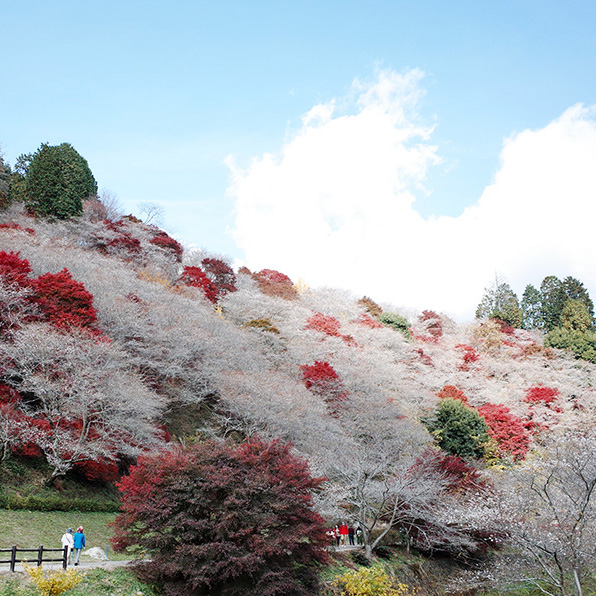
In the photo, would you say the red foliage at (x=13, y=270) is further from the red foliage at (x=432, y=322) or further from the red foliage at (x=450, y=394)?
the red foliage at (x=432, y=322)

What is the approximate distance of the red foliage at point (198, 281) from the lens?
39844mm

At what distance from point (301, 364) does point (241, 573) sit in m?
20.7

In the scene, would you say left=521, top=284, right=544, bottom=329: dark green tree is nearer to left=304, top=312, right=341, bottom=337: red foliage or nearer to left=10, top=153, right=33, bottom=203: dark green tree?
left=304, top=312, right=341, bottom=337: red foliage

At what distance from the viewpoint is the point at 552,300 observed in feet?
201

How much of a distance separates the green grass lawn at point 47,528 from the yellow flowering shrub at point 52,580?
90.8 inches

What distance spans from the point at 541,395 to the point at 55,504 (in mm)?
34073

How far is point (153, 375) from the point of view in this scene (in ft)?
80.9

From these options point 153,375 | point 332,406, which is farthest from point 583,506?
point 153,375

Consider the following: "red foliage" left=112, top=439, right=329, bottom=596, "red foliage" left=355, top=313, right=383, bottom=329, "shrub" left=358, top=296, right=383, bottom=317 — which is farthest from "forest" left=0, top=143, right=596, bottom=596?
"shrub" left=358, top=296, right=383, bottom=317

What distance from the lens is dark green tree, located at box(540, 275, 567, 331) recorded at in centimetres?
6044

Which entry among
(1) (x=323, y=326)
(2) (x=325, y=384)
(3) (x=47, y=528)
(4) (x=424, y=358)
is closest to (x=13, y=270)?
(3) (x=47, y=528)

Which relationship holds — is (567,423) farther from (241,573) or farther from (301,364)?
(241,573)

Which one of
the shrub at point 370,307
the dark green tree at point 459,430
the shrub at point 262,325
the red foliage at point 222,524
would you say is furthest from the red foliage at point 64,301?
the shrub at point 370,307

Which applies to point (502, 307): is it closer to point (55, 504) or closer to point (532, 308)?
point (532, 308)
